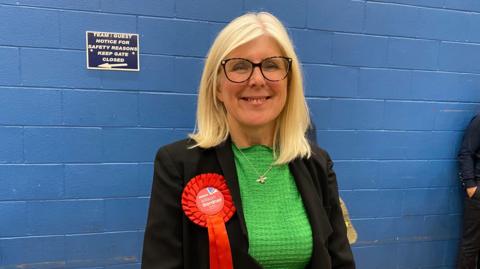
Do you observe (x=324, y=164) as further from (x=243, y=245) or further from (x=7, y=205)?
(x=7, y=205)

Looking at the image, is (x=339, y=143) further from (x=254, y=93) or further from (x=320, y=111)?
(x=254, y=93)

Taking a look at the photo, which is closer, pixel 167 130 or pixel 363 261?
pixel 167 130

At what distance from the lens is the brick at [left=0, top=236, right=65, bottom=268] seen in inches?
82.7

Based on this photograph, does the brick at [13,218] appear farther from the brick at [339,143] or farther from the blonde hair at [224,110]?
the brick at [339,143]

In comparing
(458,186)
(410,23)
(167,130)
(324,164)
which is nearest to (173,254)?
(324,164)

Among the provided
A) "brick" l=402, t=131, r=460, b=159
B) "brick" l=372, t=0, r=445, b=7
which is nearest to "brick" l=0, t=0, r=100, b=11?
"brick" l=372, t=0, r=445, b=7

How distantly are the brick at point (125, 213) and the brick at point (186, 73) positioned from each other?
2.34 feet

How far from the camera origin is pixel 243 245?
3.25 feet

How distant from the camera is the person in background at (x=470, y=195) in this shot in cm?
262

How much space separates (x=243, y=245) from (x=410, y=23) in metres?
2.18

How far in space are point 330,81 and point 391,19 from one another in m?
0.59

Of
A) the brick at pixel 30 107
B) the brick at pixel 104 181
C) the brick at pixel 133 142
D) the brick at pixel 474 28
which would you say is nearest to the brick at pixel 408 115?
the brick at pixel 474 28

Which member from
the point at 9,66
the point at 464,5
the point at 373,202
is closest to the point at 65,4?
the point at 9,66

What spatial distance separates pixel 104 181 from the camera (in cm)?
218
